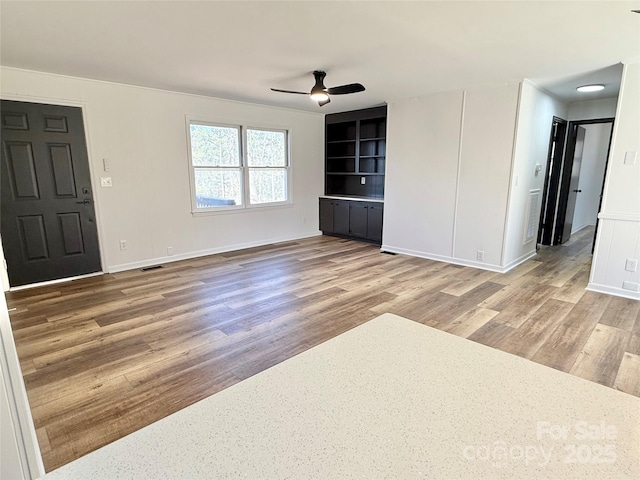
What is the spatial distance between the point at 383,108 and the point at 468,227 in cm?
242

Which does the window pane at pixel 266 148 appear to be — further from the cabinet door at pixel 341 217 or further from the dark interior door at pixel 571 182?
the dark interior door at pixel 571 182

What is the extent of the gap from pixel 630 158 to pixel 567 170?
2531 mm

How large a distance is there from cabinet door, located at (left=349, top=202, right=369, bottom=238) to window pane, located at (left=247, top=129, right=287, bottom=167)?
1.51 meters

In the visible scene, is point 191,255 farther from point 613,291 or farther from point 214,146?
point 613,291

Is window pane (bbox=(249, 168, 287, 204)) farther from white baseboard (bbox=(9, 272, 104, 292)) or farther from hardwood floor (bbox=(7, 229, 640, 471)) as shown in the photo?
white baseboard (bbox=(9, 272, 104, 292))

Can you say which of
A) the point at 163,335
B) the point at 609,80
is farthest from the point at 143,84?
the point at 609,80

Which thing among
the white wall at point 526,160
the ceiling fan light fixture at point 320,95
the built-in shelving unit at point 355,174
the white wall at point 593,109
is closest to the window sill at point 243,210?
the built-in shelving unit at point 355,174

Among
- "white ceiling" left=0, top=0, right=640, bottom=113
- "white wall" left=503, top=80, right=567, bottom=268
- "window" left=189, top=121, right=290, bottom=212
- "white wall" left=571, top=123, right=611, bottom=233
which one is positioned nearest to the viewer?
"white ceiling" left=0, top=0, right=640, bottom=113

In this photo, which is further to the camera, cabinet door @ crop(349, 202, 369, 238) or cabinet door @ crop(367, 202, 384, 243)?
cabinet door @ crop(349, 202, 369, 238)

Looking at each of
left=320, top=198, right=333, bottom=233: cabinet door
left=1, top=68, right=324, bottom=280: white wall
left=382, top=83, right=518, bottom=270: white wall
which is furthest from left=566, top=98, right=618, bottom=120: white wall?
left=1, top=68, right=324, bottom=280: white wall

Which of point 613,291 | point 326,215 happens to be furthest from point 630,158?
point 326,215

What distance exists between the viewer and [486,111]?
14.4 ft

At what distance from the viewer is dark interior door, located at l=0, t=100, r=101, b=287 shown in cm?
374

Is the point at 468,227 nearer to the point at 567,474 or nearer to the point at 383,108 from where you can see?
the point at 383,108
